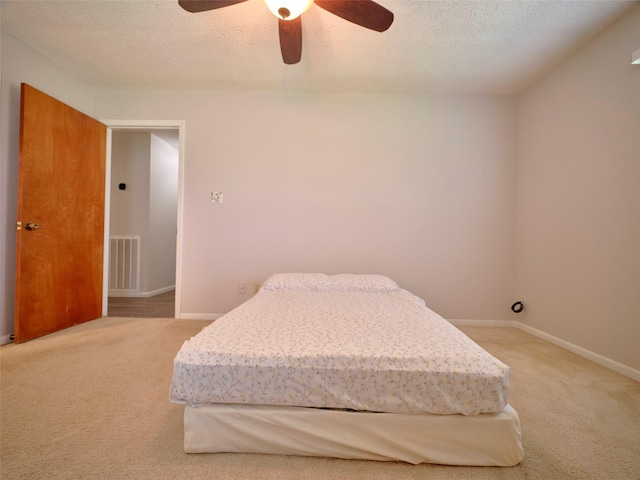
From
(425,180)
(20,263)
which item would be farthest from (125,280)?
(425,180)

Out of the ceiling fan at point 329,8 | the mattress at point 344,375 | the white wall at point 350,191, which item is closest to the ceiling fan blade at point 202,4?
the ceiling fan at point 329,8

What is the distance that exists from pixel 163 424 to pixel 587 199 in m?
3.18

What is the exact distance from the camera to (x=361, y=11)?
63.9 inches

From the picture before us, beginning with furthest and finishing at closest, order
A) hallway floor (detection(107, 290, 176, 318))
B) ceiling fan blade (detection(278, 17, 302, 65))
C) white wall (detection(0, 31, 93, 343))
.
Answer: hallway floor (detection(107, 290, 176, 318)) → white wall (detection(0, 31, 93, 343)) → ceiling fan blade (detection(278, 17, 302, 65))

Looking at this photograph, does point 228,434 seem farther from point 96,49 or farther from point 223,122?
point 96,49

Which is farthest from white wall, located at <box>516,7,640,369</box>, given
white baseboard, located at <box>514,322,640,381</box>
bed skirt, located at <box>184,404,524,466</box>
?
bed skirt, located at <box>184,404,524,466</box>

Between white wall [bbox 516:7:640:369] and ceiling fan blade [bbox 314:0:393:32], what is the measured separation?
1761 millimetres

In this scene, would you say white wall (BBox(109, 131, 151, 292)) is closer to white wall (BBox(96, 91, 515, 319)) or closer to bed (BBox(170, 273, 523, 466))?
white wall (BBox(96, 91, 515, 319))

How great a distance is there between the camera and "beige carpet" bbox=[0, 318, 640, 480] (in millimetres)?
1081

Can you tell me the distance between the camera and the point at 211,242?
308cm

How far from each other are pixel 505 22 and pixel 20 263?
4.05m

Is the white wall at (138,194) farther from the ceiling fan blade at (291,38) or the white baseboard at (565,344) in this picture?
the white baseboard at (565,344)

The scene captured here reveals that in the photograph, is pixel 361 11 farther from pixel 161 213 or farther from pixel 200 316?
pixel 161 213

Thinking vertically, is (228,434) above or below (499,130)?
below
